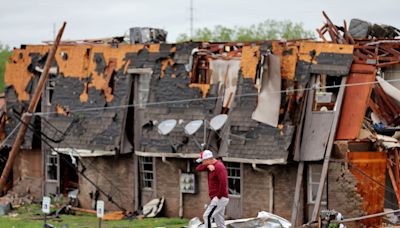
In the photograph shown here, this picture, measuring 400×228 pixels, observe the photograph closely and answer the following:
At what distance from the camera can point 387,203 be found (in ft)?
105

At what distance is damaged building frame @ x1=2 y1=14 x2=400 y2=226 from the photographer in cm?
3150

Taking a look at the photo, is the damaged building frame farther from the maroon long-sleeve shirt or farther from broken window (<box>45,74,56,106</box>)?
the maroon long-sleeve shirt

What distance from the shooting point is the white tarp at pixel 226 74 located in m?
34.3

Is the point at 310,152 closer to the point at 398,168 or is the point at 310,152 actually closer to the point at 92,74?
the point at 398,168

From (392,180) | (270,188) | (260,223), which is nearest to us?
(260,223)

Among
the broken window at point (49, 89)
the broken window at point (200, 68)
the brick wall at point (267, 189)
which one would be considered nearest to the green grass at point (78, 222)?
the brick wall at point (267, 189)

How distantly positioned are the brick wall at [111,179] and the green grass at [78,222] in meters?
0.99

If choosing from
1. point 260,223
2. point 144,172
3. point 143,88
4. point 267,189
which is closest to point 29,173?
point 144,172

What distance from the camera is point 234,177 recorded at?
113ft

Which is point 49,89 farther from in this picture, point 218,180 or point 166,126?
point 218,180

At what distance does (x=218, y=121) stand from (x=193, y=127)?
1032 millimetres

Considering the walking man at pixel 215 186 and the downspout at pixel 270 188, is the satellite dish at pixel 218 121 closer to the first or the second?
the downspout at pixel 270 188

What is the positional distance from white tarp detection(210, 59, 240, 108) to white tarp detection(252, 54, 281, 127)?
60.7 inches

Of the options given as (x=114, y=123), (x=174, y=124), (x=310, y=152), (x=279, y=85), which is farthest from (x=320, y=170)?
(x=114, y=123)
